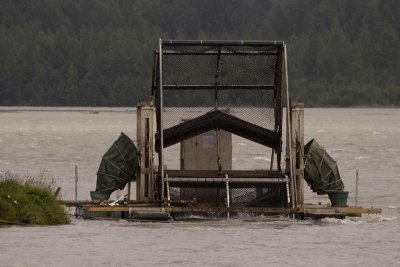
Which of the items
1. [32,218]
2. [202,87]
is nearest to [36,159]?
[202,87]

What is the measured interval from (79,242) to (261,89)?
750cm

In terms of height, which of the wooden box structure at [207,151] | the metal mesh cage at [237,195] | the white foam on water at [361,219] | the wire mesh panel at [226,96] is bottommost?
the white foam on water at [361,219]

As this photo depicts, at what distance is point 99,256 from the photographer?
2589 centimetres

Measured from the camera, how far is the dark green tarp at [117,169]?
105 feet

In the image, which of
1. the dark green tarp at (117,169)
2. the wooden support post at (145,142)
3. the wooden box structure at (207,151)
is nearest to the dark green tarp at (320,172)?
the wooden box structure at (207,151)

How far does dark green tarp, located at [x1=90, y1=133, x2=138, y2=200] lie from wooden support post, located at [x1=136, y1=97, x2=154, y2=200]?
0.71 meters

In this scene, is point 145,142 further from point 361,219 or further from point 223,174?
point 361,219

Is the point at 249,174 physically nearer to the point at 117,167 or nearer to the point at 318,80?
the point at 117,167

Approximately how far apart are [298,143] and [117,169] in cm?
393

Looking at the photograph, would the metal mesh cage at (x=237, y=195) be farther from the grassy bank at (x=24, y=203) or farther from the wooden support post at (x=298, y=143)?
the grassy bank at (x=24, y=203)

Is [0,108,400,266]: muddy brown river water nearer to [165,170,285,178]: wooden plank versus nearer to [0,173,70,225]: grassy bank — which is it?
[0,173,70,225]: grassy bank

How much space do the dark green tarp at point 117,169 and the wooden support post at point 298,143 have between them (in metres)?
3.41

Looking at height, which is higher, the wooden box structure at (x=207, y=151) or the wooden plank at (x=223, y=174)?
the wooden box structure at (x=207, y=151)

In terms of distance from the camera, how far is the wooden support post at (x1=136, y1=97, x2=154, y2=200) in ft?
102
